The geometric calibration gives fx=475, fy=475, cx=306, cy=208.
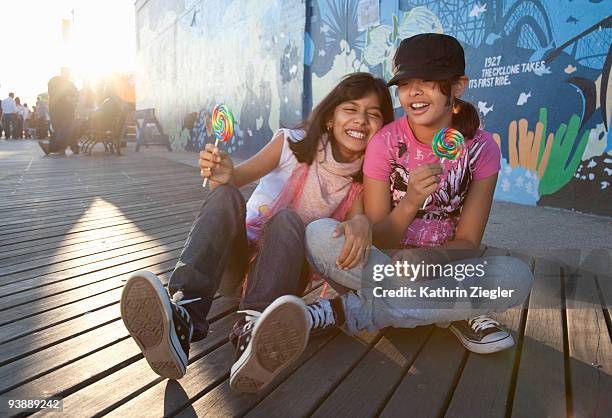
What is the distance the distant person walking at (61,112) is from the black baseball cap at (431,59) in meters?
11.0

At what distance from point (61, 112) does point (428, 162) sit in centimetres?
1119

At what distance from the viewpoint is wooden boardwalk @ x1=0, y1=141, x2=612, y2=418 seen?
60.2 inches

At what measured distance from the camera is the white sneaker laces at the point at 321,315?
1951 mm

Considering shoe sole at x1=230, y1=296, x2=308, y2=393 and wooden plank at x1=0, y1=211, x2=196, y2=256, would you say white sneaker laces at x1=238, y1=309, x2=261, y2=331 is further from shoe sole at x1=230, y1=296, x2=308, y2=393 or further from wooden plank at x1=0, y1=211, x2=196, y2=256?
wooden plank at x1=0, y1=211, x2=196, y2=256

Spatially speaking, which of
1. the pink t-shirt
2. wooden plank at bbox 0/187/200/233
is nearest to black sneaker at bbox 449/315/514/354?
the pink t-shirt

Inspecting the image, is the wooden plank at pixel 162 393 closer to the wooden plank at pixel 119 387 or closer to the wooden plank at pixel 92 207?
the wooden plank at pixel 119 387

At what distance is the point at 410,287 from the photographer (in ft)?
6.35

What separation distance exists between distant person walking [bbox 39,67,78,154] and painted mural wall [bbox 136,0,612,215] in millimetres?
4159

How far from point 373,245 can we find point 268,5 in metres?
8.65

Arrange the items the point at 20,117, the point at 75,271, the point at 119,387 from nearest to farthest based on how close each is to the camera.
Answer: the point at 119,387 → the point at 75,271 → the point at 20,117

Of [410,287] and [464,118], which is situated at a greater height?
[464,118]

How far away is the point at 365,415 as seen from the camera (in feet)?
4.86

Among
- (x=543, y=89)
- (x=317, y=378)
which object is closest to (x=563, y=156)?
(x=543, y=89)

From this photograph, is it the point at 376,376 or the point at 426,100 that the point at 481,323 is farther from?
the point at 426,100
